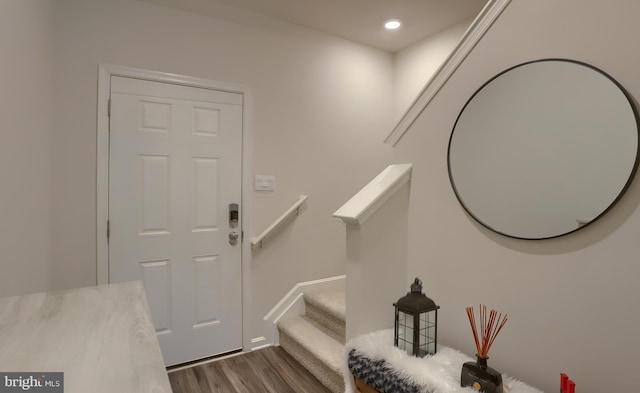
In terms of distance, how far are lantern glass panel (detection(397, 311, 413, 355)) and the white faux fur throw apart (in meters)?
0.04

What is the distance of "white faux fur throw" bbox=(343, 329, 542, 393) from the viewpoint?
1278 millimetres

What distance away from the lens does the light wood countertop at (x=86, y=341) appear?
0.69 metres

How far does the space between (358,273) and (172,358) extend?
160 centimetres

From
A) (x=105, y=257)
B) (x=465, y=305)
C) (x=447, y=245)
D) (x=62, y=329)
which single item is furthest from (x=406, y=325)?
(x=105, y=257)

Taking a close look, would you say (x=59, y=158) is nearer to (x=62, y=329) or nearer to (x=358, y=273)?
(x=62, y=329)

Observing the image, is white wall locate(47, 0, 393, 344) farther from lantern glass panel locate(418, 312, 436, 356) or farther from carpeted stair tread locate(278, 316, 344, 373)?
lantern glass panel locate(418, 312, 436, 356)

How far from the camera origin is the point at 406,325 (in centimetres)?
154

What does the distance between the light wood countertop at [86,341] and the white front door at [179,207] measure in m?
1.20

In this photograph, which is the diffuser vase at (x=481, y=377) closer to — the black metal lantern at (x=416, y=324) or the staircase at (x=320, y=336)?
the black metal lantern at (x=416, y=324)

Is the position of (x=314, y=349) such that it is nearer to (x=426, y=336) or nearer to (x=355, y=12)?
(x=426, y=336)

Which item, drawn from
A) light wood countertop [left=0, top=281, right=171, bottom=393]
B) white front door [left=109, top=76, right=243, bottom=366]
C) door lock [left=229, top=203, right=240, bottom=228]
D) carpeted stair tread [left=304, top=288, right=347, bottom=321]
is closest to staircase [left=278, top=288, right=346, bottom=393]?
carpeted stair tread [left=304, top=288, right=347, bottom=321]

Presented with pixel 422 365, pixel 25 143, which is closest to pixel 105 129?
pixel 25 143

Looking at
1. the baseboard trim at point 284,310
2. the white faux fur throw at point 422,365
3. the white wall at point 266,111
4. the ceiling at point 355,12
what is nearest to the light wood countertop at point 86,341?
the white faux fur throw at point 422,365

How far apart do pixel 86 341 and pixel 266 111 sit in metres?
2.18
